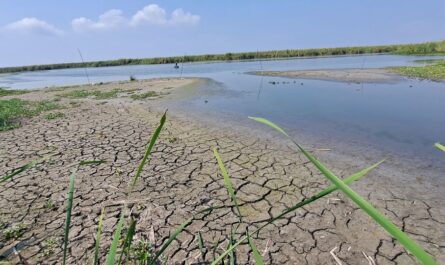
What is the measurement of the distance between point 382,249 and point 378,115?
6.91 meters

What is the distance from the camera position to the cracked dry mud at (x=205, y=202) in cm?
292

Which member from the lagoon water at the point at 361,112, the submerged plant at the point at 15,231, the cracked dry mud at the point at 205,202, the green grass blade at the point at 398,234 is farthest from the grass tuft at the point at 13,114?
the green grass blade at the point at 398,234

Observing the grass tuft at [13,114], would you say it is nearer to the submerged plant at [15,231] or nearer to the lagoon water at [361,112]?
the lagoon water at [361,112]

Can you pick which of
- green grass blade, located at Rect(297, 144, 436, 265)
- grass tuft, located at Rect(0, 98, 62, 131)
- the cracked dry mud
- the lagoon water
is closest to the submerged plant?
the cracked dry mud

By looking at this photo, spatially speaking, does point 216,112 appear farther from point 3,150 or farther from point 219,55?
point 219,55

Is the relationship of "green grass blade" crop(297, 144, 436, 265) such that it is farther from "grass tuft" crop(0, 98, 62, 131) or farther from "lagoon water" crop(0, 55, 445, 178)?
"grass tuft" crop(0, 98, 62, 131)

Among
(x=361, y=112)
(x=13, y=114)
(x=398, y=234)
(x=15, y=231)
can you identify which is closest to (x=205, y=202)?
(x=15, y=231)

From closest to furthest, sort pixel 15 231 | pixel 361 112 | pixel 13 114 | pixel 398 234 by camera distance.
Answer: pixel 398 234 < pixel 15 231 < pixel 361 112 < pixel 13 114

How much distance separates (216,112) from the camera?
9.93 m

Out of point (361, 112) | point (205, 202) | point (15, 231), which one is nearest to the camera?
point (15, 231)

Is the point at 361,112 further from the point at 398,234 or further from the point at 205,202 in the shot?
the point at 398,234

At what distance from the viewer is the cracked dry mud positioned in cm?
292

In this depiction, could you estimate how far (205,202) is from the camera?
3.83 m

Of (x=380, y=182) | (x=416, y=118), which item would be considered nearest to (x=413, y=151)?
(x=380, y=182)
